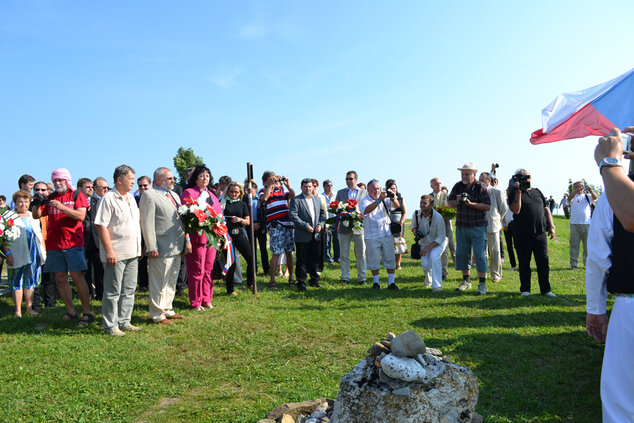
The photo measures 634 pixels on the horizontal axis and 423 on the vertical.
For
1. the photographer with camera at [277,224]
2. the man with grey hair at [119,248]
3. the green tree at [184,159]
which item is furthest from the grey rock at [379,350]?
the green tree at [184,159]

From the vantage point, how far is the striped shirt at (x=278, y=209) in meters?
9.62

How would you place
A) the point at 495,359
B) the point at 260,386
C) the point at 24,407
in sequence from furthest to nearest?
1. the point at 495,359
2. the point at 260,386
3. the point at 24,407

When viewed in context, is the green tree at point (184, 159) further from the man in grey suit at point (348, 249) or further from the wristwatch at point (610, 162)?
the wristwatch at point (610, 162)

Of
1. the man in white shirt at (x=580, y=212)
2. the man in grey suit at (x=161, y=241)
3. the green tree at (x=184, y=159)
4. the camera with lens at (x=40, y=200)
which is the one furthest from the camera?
the green tree at (x=184, y=159)

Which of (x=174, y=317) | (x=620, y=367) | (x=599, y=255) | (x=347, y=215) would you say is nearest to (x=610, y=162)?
(x=599, y=255)

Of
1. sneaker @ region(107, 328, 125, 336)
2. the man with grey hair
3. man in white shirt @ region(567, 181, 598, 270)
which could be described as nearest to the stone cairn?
sneaker @ region(107, 328, 125, 336)

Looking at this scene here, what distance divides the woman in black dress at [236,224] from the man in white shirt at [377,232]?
2558mm

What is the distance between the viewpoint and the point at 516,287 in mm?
9141

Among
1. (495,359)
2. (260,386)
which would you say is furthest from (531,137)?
(260,386)

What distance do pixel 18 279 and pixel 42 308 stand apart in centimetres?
84

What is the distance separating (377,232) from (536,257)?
3.09 meters

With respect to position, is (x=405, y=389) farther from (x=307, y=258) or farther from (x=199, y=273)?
(x=307, y=258)

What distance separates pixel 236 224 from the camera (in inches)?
344

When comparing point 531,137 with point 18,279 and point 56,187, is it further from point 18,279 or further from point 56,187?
point 18,279
